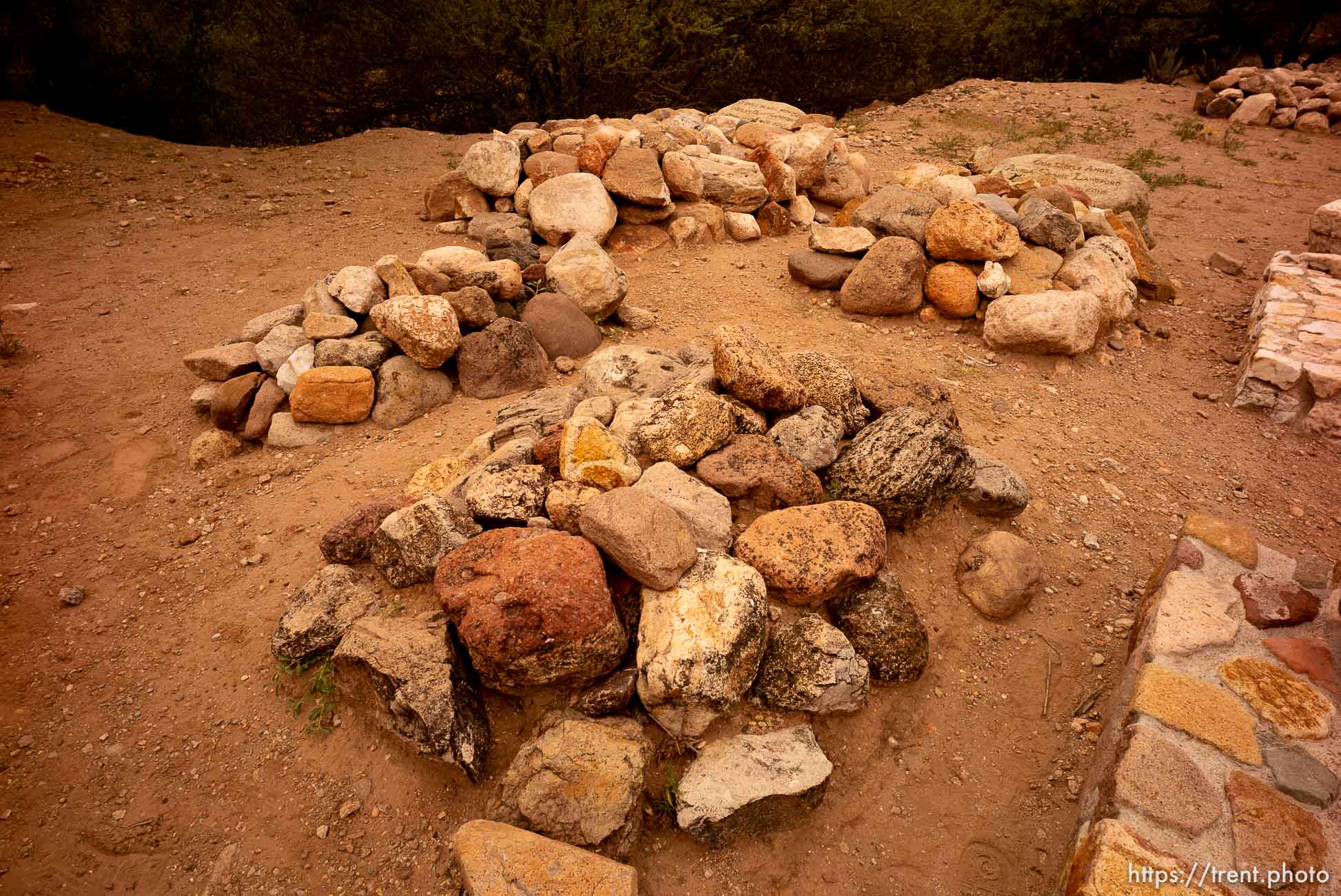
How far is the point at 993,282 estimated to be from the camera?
4.72m

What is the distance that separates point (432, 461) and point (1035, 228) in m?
4.55

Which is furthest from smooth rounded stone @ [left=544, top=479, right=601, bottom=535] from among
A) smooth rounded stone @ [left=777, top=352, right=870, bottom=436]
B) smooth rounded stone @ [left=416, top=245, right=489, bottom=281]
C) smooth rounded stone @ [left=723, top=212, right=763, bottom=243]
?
smooth rounded stone @ [left=723, top=212, right=763, bottom=243]

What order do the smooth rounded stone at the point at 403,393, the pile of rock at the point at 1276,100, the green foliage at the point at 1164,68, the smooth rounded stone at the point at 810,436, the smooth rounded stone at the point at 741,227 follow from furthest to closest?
1. the green foliage at the point at 1164,68
2. the pile of rock at the point at 1276,100
3. the smooth rounded stone at the point at 741,227
4. the smooth rounded stone at the point at 403,393
5. the smooth rounded stone at the point at 810,436

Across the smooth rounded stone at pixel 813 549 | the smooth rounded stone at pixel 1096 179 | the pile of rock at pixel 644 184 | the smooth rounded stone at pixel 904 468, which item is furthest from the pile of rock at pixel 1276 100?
the smooth rounded stone at pixel 813 549

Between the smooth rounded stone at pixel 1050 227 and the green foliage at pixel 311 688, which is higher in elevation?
the smooth rounded stone at pixel 1050 227

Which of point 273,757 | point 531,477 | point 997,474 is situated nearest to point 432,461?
point 531,477

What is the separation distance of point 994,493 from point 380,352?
3.34 meters

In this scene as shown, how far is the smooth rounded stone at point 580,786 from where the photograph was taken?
217 cm

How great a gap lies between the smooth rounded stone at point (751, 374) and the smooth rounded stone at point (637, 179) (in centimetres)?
288

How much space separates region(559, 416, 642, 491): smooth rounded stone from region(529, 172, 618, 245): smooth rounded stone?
3.01m

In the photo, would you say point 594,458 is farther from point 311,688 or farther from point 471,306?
point 471,306

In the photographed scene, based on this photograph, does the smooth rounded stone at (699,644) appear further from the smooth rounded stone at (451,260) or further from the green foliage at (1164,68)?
the green foliage at (1164,68)

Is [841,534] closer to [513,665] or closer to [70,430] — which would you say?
[513,665]

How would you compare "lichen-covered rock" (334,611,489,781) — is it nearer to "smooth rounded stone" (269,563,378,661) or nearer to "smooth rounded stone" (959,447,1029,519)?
"smooth rounded stone" (269,563,378,661)
